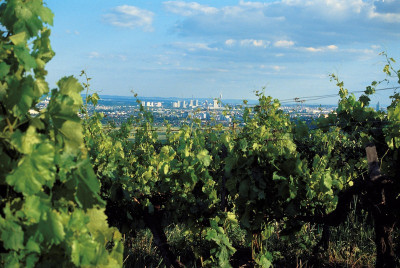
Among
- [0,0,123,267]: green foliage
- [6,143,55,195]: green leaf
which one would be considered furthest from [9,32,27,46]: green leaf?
[6,143,55,195]: green leaf

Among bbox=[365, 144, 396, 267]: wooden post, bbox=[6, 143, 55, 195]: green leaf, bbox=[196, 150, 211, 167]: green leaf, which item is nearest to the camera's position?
bbox=[6, 143, 55, 195]: green leaf

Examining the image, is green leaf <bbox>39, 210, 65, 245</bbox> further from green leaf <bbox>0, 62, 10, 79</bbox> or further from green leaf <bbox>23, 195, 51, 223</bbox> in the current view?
green leaf <bbox>0, 62, 10, 79</bbox>

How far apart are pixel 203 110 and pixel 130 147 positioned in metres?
2.50

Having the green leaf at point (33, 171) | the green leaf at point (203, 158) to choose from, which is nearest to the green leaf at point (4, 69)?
the green leaf at point (33, 171)

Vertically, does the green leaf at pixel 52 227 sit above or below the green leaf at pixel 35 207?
below

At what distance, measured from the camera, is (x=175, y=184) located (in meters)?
4.34

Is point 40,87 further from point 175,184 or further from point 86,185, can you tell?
point 175,184

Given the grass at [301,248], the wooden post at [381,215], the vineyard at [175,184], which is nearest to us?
the vineyard at [175,184]

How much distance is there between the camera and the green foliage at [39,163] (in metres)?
1.49

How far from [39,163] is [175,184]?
2.94 metres

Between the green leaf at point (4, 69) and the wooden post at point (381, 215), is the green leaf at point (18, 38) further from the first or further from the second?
the wooden post at point (381, 215)

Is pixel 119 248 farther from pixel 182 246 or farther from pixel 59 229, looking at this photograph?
pixel 182 246

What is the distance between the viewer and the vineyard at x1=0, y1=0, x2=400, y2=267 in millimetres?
1552

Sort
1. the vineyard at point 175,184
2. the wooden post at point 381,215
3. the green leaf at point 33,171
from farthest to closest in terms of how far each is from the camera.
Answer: the wooden post at point 381,215 < the vineyard at point 175,184 < the green leaf at point 33,171
